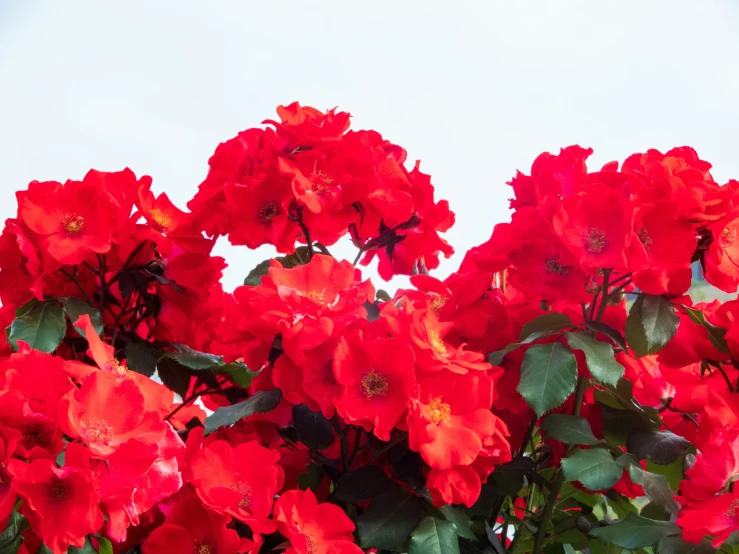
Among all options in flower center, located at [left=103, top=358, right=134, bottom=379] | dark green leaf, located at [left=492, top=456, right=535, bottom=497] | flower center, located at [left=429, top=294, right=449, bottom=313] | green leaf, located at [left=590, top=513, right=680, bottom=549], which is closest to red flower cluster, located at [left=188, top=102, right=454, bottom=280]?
flower center, located at [left=429, top=294, right=449, bottom=313]

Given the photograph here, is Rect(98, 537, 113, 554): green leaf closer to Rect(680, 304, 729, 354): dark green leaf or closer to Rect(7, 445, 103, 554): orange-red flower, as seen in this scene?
Rect(7, 445, 103, 554): orange-red flower

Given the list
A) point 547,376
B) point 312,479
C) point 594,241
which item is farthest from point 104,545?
point 594,241

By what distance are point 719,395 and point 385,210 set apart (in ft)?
1.34

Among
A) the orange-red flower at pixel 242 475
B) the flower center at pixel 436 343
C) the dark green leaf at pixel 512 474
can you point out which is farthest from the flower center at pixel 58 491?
the dark green leaf at pixel 512 474

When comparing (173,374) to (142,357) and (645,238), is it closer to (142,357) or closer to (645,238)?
(142,357)

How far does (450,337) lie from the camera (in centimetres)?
90

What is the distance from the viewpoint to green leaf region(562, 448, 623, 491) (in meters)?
0.77

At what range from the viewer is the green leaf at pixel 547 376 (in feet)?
2.50

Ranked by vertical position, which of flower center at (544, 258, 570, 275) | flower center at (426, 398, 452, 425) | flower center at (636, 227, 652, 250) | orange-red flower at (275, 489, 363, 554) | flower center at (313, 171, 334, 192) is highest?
flower center at (636, 227, 652, 250)

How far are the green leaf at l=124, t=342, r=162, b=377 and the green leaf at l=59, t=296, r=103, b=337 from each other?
0.22 ft

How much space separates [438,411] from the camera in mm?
739

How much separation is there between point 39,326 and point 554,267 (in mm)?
589

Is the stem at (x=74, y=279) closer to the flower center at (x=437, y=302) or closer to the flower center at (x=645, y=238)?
the flower center at (x=437, y=302)

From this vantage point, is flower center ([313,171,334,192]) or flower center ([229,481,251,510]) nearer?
flower center ([229,481,251,510])
